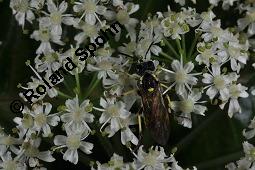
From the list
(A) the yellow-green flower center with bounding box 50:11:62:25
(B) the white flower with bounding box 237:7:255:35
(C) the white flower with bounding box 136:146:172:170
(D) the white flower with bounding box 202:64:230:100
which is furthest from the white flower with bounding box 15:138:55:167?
(B) the white flower with bounding box 237:7:255:35

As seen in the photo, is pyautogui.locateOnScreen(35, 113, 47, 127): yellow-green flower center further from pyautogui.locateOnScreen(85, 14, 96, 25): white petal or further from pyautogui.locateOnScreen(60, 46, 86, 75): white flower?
pyautogui.locateOnScreen(85, 14, 96, 25): white petal

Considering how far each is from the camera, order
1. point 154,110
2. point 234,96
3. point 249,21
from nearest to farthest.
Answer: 1. point 154,110
2. point 234,96
3. point 249,21

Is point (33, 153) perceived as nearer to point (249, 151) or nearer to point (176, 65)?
point (176, 65)

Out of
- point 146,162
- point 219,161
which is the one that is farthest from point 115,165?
point 219,161

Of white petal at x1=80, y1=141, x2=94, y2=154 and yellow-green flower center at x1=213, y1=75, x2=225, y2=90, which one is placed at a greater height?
yellow-green flower center at x1=213, y1=75, x2=225, y2=90

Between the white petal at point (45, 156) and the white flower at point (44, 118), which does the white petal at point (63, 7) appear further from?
the white petal at point (45, 156)

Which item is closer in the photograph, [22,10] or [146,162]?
[146,162]

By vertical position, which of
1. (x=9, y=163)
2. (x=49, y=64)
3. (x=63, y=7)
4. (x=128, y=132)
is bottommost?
(x=9, y=163)
